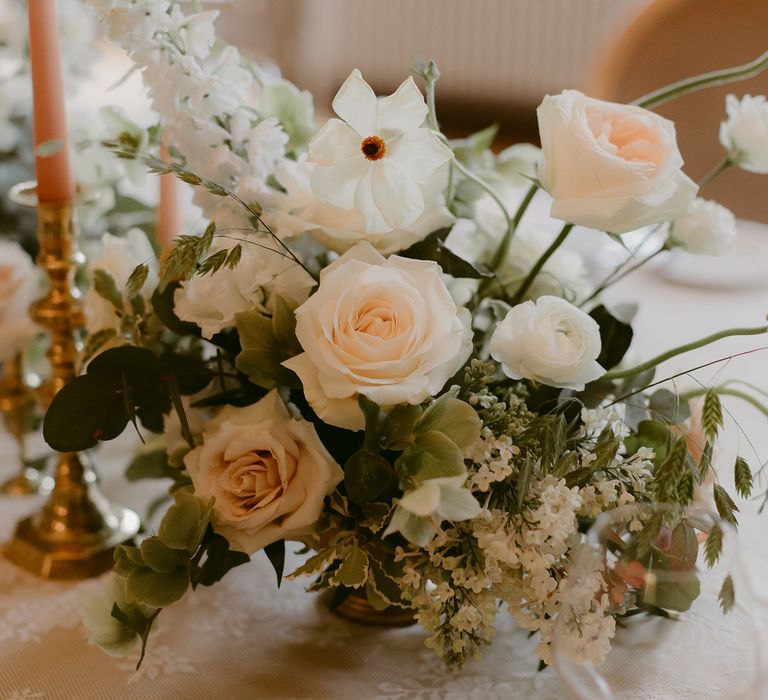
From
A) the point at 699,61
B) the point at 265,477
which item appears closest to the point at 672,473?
the point at 265,477

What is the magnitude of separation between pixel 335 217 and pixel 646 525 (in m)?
0.29

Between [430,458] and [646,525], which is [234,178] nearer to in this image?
[430,458]

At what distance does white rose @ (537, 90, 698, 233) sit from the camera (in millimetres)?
585

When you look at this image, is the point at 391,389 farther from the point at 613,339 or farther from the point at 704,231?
the point at 704,231

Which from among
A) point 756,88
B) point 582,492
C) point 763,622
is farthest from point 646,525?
point 756,88

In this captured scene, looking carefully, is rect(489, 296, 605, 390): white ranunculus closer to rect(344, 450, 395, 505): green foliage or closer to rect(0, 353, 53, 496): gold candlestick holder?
rect(344, 450, 395, 505): green foliage

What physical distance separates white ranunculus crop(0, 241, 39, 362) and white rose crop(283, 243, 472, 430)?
49cm

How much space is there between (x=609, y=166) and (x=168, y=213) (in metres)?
0.42

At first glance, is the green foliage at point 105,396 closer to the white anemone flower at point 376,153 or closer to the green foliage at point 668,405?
the white anemone flower at point 376,153

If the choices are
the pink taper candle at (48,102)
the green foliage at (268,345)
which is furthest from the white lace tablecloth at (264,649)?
the pink taper candle at (48,102)

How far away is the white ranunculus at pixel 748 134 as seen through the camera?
0.72 metres

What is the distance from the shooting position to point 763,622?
0.67m

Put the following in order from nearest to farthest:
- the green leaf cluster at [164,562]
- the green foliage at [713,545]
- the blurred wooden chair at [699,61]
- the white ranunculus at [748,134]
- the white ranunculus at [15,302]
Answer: the green foliage at [713,545] < the green leaf cluster at [164,562] < the white ranunculus at [748,134] < the white ranunculus at [15,302] < the blurred wooden chair at [699,61]

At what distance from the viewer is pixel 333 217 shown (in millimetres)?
643
